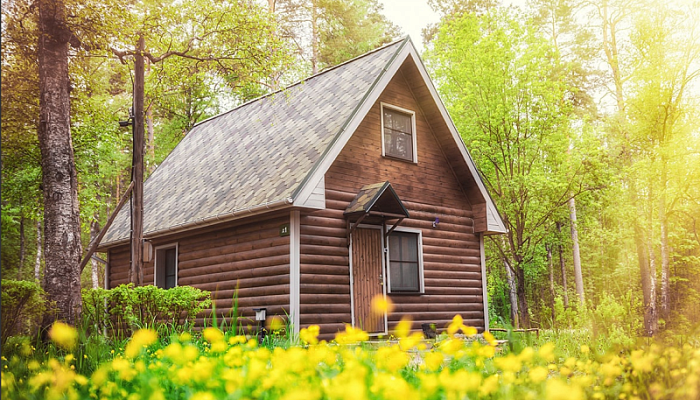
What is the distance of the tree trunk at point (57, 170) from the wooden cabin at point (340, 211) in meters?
2.52

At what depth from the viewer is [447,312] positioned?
488 inches

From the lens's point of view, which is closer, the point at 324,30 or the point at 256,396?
the point at 256,396

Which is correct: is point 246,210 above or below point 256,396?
above

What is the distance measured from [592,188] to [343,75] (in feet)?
25.7

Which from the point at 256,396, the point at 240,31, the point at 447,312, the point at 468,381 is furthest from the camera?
the point at 447,312

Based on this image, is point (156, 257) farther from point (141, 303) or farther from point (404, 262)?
point (404, 262)

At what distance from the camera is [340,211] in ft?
35.1

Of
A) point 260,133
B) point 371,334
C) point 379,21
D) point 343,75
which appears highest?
point 379,21

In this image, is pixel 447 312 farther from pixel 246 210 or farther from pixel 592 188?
pixel 592 188

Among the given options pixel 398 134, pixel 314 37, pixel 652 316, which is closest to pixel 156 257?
pixel 398 134

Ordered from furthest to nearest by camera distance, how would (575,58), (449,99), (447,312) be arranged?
1. (575,58)
2. (449,99)
3. (447,312)

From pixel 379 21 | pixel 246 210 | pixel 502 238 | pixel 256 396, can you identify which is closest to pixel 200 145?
pixel 246 210

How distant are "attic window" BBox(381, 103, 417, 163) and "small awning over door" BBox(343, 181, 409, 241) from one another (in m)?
1.30

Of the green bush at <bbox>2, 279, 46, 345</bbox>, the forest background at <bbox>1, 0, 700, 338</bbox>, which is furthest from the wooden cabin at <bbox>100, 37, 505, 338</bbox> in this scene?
the green bush at <bbox>2, 279, 46, 345</bbox>
